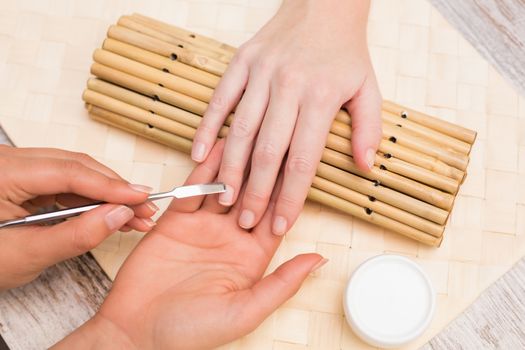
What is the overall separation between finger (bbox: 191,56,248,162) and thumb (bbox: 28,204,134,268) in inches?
5.3

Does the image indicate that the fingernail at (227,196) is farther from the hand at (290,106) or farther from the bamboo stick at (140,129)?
the bamboo stick at (140,129)

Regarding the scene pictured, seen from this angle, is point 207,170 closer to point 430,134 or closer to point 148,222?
point 148,222

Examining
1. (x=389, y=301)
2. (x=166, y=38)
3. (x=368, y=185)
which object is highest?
(x=166, y=38)

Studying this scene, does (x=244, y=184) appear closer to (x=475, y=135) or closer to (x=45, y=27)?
(x=475, y=135)

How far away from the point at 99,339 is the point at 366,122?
44 centimetres

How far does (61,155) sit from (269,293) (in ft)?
1.09

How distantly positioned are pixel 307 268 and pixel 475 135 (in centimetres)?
30

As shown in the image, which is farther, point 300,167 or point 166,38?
point 166,38

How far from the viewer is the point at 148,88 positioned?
844 mm

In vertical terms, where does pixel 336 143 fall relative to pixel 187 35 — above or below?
below

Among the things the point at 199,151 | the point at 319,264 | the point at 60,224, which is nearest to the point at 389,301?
the point at 319,264

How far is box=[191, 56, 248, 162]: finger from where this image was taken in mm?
797

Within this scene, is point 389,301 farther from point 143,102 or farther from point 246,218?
point 143,102

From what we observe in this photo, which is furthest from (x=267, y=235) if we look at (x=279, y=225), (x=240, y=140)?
(x=240, y=140)
